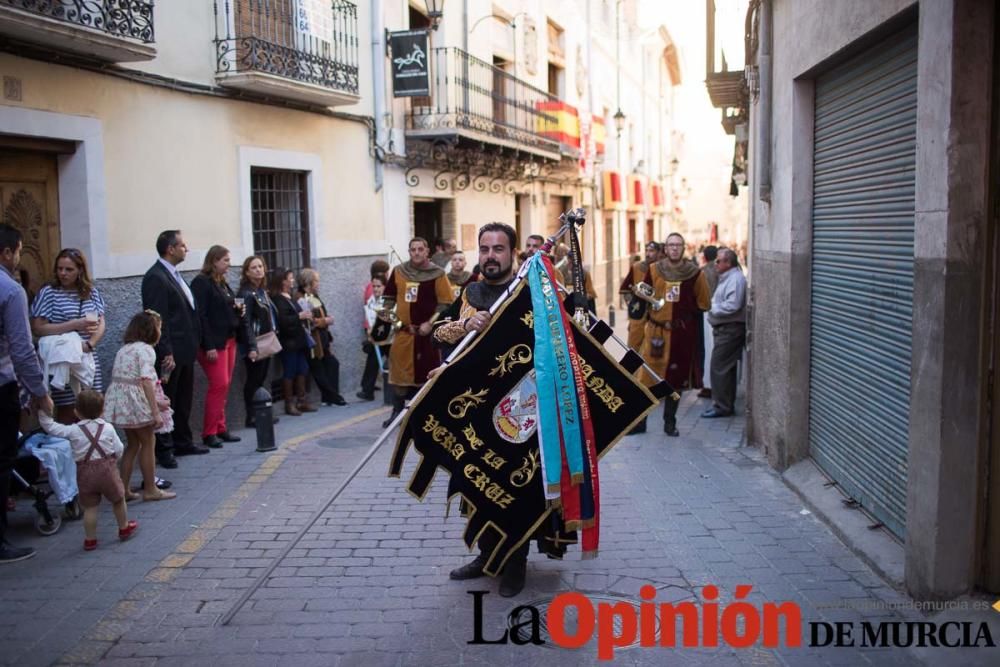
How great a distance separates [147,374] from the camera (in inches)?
264

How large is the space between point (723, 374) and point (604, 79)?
18.9 meters

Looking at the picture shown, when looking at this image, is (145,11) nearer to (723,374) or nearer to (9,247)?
(9,247)

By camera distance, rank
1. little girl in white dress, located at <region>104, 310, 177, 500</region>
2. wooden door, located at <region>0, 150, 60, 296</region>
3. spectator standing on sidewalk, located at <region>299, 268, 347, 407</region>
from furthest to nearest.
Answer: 1. spectator standing on sidewalk, located at <region>299, 268, 347, 407</region>
2. wooden door, located at <region>0, 150, 60, 296</region>
3. little girl in white dress, located at <region>104, 310, 177, 500</region>

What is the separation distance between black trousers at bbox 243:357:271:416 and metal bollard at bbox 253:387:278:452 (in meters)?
1.12

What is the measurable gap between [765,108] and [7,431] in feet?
20.8

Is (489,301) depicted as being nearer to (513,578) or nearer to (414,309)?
(513,578)

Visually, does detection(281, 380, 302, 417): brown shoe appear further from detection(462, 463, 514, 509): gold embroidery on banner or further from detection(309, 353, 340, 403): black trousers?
detection(462, 463, 514, 509): gold embroidery on banner

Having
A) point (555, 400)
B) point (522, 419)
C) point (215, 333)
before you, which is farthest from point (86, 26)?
point (555, 400)

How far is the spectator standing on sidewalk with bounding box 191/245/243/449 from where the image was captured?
8711 mm

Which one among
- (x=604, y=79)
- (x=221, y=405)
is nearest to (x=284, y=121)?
(x=221, y=405)

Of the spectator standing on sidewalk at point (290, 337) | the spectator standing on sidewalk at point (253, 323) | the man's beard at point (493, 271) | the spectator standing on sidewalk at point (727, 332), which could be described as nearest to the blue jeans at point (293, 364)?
the spectator standing on sidewalk at point (290, 337)

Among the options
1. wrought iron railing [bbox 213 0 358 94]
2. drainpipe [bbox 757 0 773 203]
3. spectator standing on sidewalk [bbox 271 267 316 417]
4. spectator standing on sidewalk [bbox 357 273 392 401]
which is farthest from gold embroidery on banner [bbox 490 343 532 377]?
spectator standing on sidewalk [bbox 357 273 392 401]

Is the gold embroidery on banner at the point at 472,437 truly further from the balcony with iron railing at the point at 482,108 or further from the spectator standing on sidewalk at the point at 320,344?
the balcony with iron railing at the point at 482,108

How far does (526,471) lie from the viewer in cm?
484
